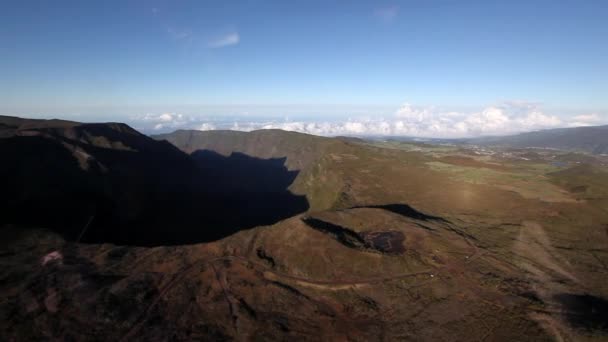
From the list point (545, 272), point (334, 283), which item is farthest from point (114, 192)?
point (545, 272)

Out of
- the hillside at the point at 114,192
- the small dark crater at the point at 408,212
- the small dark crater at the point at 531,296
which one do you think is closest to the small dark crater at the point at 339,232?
the small dark crater at the point at 408,212

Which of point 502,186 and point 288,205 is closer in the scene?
point 502,186

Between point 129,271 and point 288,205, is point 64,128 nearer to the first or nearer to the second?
point 288,205

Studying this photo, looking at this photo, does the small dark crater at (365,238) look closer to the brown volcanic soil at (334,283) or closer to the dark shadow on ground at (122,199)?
the brown volcanic soil at (334,283)

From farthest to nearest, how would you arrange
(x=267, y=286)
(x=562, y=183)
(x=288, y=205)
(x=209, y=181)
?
(x=209, y=181), (x=288, y=205), (x=562, y=183), (x=267, y=286)

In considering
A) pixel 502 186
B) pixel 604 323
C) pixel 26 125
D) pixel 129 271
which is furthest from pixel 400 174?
pixel 26 125

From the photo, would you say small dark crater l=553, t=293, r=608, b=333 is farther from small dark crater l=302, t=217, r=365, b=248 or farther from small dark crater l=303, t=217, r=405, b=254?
small dark crater l=302, t=217, r=365, b=248

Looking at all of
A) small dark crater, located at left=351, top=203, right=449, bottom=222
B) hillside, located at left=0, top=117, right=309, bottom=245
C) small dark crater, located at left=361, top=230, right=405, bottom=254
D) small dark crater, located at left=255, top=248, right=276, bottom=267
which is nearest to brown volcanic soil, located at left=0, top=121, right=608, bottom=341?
small dark crater, located at left=255, top=248, right=276, bottom=267
